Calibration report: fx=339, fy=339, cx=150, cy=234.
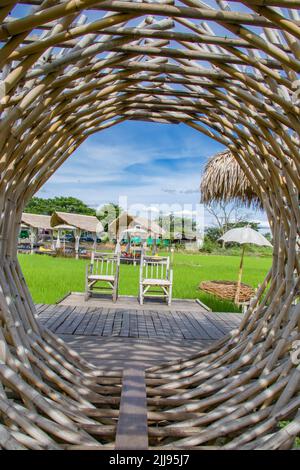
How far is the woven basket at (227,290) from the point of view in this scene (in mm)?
8016

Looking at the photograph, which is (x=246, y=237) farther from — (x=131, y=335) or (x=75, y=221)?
(x=75, y=221)

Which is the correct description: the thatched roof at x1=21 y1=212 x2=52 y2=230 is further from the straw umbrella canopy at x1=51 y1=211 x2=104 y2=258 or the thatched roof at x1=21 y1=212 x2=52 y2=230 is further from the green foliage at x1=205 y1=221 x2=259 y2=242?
the green foliage at x1=205 y1=221 x2=259 y2=242

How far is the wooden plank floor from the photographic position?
14.8ft

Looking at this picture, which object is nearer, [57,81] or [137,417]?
[137,417]

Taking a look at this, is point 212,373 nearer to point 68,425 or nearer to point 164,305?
point 68,425

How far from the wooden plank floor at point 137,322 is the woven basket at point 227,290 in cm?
199

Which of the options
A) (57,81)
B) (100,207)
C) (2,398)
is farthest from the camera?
(100,207)

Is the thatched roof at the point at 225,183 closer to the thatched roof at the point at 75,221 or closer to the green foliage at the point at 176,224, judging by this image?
the thatched roof at the point at 75,221

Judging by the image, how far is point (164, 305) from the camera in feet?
22.5

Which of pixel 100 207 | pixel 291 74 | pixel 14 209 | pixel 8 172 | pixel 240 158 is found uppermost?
pixel 100 207

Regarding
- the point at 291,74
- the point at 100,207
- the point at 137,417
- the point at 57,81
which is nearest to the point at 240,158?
the point at 291,74

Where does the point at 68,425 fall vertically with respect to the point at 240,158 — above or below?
below

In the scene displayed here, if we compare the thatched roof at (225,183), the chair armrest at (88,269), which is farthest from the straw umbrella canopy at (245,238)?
the chair armrest at (88,269)
